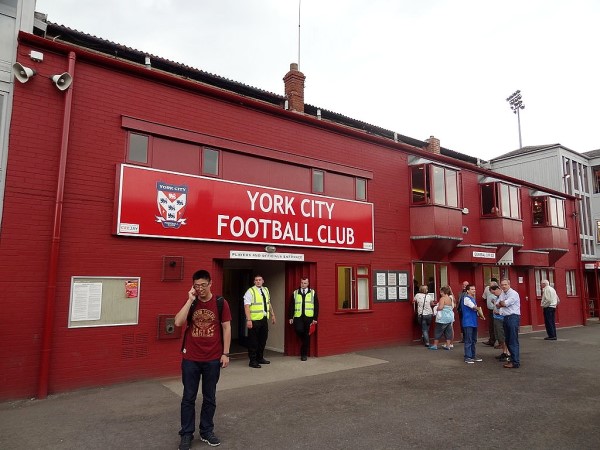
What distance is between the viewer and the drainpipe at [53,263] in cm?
676

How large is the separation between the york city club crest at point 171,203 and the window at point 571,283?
718 inches

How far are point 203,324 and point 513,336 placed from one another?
7251 mm

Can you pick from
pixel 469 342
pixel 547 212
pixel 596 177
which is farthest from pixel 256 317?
pixel 596 177

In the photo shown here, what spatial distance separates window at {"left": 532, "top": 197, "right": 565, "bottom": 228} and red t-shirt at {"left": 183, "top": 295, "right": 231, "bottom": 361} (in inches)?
657

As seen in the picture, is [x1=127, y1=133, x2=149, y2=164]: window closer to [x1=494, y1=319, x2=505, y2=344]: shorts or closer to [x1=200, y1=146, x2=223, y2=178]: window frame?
[x1=200, y1=146, x2=223, y2=178]: window frame

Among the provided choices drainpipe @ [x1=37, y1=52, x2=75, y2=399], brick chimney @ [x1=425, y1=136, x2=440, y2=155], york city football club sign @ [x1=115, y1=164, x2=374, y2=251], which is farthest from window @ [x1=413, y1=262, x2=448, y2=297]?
drainpipe @ [x1=37, y1=52, x2=75, y2=399]

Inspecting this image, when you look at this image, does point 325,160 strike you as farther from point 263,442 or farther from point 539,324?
point 539,324

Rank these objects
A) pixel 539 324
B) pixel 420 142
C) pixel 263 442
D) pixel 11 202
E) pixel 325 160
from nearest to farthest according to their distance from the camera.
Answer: pixel 263 442 → pixel 11 202 → pixel 325 160 → pixel 539 324 → pixel 420 142

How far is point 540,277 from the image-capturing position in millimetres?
17484

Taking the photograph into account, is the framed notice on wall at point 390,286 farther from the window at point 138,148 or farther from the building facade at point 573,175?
the building facade at point 573,175

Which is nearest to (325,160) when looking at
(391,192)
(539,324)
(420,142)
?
(391,192)

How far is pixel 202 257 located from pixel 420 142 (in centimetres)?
1405

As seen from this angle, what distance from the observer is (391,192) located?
1245 cm

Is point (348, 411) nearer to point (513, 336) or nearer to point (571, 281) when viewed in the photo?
point (513, 336)
